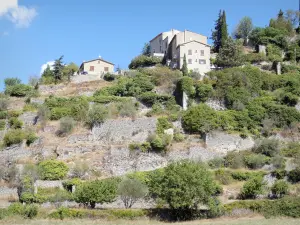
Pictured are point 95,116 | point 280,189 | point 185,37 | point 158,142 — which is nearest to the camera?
point 280,189

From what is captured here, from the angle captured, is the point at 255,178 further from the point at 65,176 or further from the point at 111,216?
the point at 65,176

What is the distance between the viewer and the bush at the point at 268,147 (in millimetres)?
43416

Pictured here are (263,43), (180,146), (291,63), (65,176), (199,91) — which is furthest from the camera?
(263,43)

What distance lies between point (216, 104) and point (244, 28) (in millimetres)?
34415

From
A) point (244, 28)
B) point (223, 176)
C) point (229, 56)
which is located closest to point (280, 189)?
point (223, 176)

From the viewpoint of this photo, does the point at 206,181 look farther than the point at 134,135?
No

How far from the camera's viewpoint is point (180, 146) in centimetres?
4403

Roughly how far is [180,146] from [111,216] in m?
14.8

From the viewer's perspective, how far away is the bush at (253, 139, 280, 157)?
43.4 metres

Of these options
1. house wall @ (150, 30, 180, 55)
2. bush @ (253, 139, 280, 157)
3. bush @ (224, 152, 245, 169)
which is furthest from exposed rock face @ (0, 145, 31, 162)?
house wall @ (150, 30, 180, 55)

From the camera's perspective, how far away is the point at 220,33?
6775 centimetres

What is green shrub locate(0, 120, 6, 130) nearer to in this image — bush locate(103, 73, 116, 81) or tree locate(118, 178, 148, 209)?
bush locate(103, 73, 116, 81)

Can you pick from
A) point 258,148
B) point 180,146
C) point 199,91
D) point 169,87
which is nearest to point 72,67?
point 169,87

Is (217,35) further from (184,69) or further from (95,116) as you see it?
(95,116)
